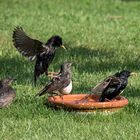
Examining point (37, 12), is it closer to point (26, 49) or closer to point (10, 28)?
point (10, 28)

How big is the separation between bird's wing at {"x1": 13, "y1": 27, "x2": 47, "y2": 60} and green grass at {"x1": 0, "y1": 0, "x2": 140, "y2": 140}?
0.63 m

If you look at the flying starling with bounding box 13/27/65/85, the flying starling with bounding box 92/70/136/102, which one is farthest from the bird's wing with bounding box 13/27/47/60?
the flying starling with bounding box 92/70/136/102

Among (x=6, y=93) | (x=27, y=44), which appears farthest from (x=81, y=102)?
(x=27, y=44)

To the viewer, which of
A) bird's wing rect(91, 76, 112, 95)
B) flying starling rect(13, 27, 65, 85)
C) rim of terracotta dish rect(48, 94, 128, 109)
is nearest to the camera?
rim of terracotta dish rect(48, 94, 128, 109)

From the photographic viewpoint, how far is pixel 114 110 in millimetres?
9914

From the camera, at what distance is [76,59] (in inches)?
594

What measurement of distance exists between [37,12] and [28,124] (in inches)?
586

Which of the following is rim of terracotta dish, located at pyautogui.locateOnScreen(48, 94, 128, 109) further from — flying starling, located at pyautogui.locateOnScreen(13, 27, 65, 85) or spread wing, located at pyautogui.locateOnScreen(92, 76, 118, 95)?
flying starling, located at pyautogui.locateOnScreen(13, 27, 65, 85)

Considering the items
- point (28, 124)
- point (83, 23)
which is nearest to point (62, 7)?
point (83, 23)

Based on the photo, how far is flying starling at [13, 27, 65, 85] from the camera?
1098cm

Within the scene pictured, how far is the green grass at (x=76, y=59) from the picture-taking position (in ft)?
29.4

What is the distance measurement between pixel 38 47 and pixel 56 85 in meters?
1.06

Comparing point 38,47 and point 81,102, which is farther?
point 38,47

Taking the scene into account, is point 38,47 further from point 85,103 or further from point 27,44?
point 85,103
